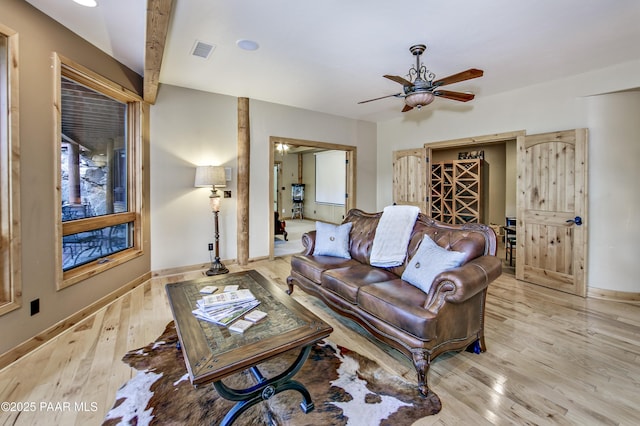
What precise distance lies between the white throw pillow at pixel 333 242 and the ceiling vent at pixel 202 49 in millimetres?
2371

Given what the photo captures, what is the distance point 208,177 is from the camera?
4.13 m

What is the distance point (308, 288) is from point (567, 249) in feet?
11.3

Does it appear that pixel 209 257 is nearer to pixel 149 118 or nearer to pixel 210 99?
pixel 149 118

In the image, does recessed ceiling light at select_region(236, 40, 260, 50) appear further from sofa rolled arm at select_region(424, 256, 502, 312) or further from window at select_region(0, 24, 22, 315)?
sofa rolled arm at select_region(424, 256, 502, 312)

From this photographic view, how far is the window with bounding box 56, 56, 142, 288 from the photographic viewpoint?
285 cm

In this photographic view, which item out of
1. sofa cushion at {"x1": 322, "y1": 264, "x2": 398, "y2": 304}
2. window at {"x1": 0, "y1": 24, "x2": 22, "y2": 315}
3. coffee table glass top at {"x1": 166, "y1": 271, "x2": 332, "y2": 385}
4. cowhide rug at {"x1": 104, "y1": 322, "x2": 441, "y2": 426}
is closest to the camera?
coffee table glass top at {"x1": 166, "y1": 271, "x2": 332, "y2": 385}

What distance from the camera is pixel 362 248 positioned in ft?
11.0

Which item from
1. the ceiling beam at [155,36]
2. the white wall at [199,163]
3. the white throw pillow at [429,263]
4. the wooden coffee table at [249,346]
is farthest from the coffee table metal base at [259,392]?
the white wall at [199,163]

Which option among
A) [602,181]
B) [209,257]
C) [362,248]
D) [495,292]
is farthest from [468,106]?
[209,257]

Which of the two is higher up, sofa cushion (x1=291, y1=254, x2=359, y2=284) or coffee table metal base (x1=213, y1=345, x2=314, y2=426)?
sofa cushion (x1=291, y1=254, x2=359, y2=284)

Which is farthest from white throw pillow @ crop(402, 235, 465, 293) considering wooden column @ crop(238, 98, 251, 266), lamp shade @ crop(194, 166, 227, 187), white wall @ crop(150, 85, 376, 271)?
white wall @ crop(150, 85, 376, 271)

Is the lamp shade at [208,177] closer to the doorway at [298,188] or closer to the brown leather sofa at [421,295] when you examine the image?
the brown leather sofa at [421,295]

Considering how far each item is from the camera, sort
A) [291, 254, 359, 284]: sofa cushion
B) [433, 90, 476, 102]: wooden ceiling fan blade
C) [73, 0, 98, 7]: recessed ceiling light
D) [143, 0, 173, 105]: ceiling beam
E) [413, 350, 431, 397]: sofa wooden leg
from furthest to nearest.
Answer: [433, 90, 476, 102]: wooden ceiling fan blade < [291, 254, 359, 284]: sofa cushion < [73, 0, 98, 7]: recessed ceiling light < [143, 0, 173, 105]: ceiling beam < [413, 350, 431, 397]: sofa wooden leg

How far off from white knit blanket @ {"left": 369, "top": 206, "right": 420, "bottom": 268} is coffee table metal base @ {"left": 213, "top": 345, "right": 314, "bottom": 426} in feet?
5.03
